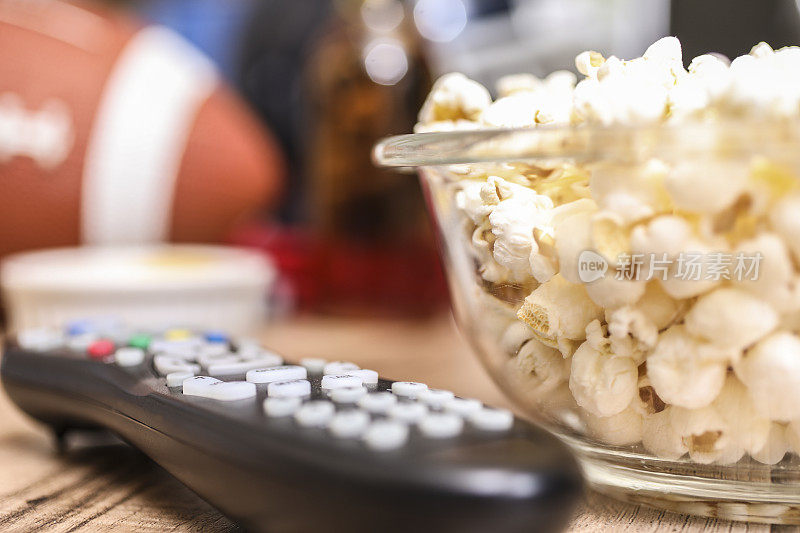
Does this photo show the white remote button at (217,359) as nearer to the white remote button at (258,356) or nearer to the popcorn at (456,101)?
the white remote button at (258,356)

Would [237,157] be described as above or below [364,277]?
above

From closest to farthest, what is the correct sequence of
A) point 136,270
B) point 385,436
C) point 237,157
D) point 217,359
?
point 385,436 → point 217,359 → point 136,270 → point 237,157

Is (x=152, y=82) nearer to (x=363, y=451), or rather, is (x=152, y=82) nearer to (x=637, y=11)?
(x=363, y=451)

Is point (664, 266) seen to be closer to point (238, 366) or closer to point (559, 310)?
point (559, 310)

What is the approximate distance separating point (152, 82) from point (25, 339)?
46 centimetres

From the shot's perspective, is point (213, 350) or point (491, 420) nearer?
point (491, 420)

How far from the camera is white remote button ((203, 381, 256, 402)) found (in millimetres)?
238

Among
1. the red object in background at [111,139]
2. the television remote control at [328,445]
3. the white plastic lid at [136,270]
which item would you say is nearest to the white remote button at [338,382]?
the television remote control at [328,445]

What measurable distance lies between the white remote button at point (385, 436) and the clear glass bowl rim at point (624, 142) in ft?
0.28

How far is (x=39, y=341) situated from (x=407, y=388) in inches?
8.0

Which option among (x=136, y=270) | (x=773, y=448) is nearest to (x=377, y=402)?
(x=773, y=448)

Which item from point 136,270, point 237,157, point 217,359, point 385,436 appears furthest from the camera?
point 237,157

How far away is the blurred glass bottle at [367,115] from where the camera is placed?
67 centimetres

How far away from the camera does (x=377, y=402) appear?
22 centimetres
